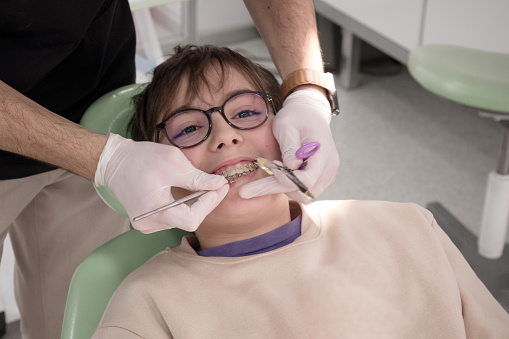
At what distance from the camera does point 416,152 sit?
3.07 meters

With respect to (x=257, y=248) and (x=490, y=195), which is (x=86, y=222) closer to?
(x=257, y=248)

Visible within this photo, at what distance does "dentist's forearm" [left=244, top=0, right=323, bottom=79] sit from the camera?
1.53 meters

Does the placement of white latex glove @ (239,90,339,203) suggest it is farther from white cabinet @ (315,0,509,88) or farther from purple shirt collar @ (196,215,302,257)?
white cabinet @ (315,0,509,88)

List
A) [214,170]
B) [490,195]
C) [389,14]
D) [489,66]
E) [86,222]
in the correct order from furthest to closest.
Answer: [389,14] < [490,195] < [489,66] < [86,222] < [214,170]

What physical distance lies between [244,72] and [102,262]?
496 mm

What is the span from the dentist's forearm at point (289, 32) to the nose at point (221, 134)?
267 millimetres

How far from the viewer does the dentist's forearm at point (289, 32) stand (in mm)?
1532

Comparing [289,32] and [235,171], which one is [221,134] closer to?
[235,171]

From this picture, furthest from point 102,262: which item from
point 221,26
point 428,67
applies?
point 221,26

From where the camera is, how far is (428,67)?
1.97 metres

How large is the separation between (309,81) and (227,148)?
281mm

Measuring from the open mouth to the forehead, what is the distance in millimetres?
150

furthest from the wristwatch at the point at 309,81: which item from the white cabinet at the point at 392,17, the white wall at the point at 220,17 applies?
the white wall at the point at 220,17

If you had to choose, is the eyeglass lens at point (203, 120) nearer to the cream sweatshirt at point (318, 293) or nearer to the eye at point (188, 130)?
the eye at point (188, 130)
